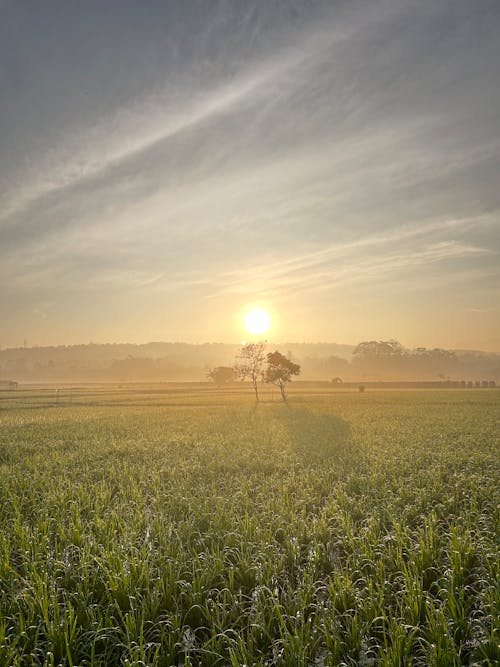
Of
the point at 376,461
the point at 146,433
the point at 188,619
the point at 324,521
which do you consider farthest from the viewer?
the point at 146,433

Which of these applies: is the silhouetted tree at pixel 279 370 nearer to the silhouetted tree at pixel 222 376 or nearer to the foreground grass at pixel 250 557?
the foreground grass at pixel 250 557

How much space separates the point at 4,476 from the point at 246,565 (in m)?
12.0

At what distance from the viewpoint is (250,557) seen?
7.66m

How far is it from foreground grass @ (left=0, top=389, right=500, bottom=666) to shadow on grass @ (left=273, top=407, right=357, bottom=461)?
29 centimetres

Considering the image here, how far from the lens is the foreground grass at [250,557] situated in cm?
524

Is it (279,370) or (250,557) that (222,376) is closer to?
(279,370)

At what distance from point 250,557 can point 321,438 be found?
17.6 m

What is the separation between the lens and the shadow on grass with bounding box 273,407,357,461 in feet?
63.6

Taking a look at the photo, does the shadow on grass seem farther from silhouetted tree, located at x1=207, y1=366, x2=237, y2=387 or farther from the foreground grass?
silhouetted tree, located at x1=207, y1=366, x2=237, y2=387

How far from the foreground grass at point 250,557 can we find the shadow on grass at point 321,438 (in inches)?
11.3

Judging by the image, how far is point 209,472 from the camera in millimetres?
15539

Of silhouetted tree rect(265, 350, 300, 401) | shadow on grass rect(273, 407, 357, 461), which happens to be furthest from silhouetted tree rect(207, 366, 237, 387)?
shadow on grass rect(273, 407, 357, 461)

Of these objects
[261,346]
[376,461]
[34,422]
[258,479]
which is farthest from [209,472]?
[261,346]

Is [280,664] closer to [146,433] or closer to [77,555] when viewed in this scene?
[77,555]
